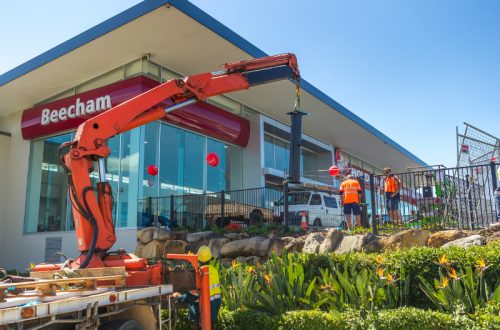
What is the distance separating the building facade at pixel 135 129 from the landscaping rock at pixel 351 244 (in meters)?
7.08

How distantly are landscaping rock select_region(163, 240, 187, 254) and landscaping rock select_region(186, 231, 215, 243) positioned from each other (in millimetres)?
205

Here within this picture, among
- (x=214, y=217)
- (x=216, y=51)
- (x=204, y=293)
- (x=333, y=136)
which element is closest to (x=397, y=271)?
(x=204, y=293)

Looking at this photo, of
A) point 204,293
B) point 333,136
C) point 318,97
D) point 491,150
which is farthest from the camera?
point 333,136

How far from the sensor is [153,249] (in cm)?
1327

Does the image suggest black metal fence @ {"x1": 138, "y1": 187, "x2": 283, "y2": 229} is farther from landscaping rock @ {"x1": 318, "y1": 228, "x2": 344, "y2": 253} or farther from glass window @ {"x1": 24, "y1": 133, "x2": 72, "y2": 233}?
glass window @ {"x1": 24, "y1": 133, "x2": 72, "y2": 233}

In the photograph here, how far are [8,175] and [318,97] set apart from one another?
1337 cm

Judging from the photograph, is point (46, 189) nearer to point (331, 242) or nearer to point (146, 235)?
point (146, 235)

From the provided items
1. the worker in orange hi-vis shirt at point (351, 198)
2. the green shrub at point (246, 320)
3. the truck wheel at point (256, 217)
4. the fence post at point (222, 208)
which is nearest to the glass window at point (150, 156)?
the fence post at point (222, 208)

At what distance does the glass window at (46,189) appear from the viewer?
17.3m

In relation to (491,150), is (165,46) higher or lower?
higher

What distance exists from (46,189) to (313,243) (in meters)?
12.1

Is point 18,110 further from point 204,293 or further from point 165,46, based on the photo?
point 204,293

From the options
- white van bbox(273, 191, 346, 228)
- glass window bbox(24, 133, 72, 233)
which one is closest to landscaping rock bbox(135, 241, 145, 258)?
glass window bbox(24, 133, 72, 233)

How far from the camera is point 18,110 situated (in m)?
19.0
